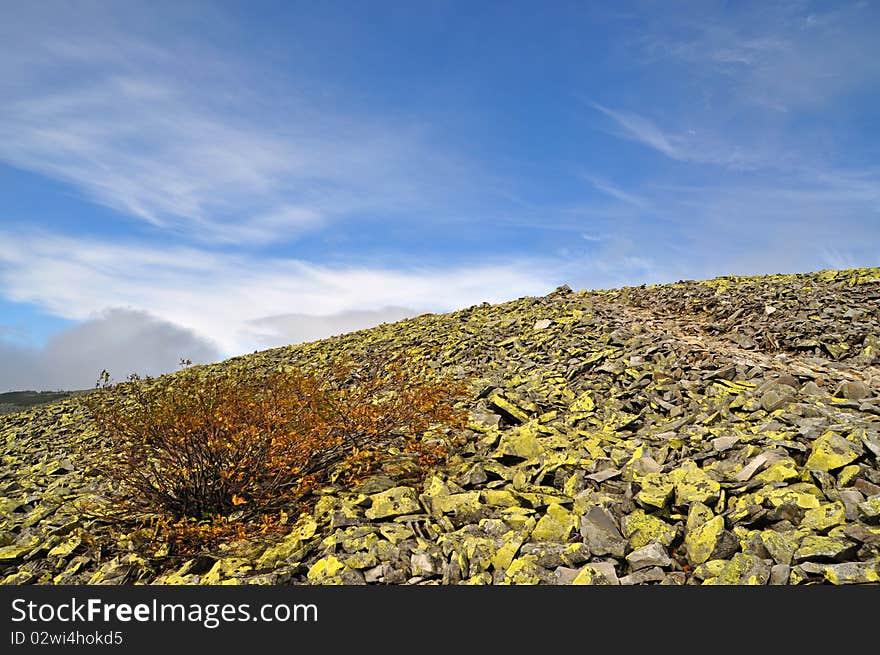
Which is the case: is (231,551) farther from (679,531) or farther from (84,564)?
(679,531)

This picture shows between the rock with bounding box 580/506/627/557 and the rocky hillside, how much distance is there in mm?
22

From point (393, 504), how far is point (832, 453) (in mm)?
5419

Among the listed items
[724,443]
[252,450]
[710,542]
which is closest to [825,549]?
[710,542]

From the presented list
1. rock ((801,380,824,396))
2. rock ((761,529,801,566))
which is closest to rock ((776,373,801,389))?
rock ((801,380,824,396))

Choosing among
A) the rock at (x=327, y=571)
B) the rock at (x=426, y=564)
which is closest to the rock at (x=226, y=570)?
the rock at (x=327, y=571)

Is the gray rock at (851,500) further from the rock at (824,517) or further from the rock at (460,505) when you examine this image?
the rock at (460,505)

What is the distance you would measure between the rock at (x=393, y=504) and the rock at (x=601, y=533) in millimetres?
2131

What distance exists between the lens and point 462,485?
7.60 metres

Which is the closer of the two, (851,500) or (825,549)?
(825,549)

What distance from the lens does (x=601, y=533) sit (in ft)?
19.2

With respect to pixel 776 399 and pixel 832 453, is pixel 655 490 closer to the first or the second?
pixel 832 453

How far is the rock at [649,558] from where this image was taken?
5.32 metres

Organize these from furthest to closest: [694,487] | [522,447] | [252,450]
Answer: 1. [522,447]
2. [252,450]
3. [694,487]

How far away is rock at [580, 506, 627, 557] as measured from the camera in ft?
18.3
